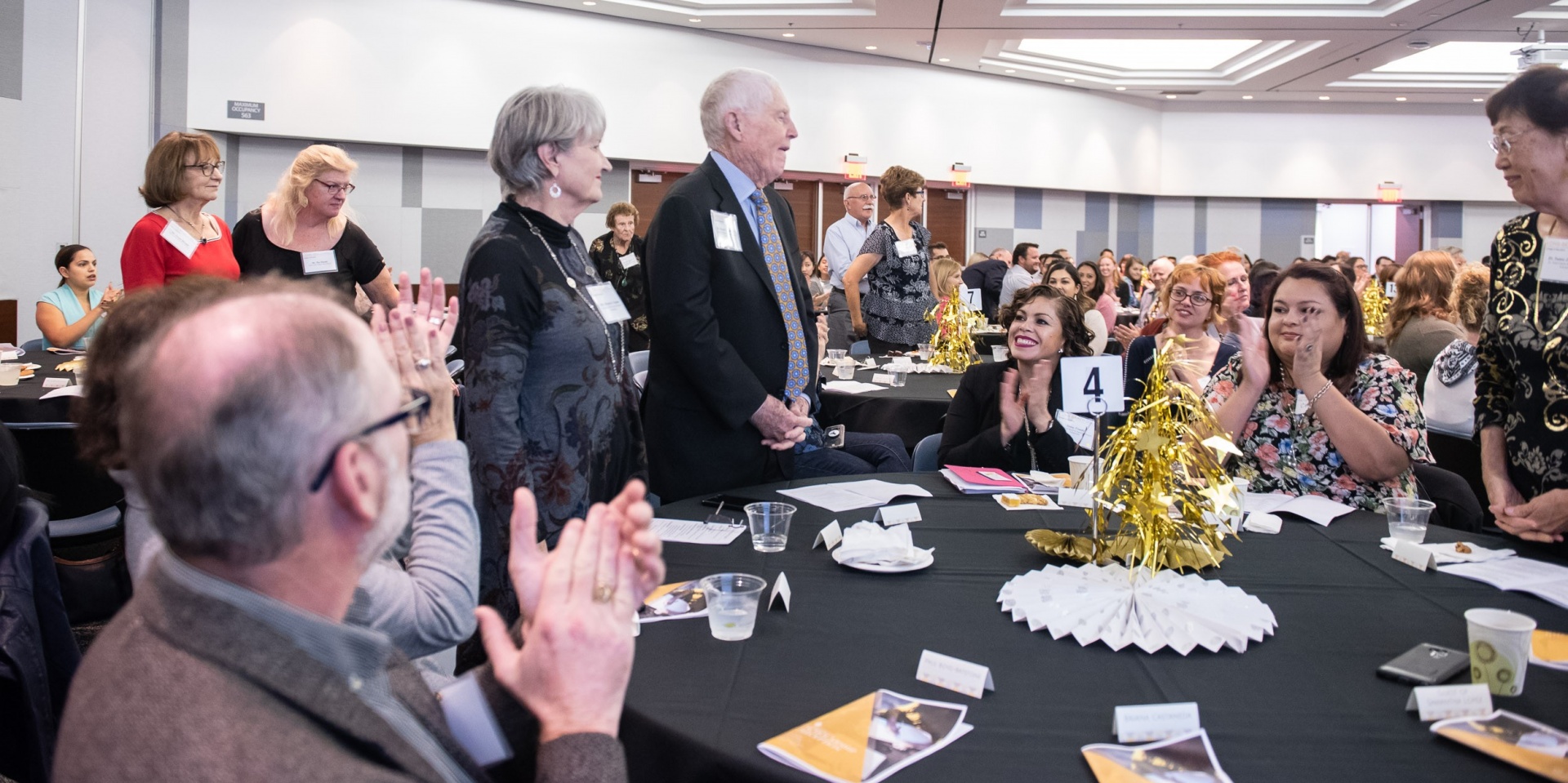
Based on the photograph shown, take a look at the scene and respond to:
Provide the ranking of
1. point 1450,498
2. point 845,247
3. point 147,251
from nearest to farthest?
point 1450,498 < point 147,251 < point 845,247

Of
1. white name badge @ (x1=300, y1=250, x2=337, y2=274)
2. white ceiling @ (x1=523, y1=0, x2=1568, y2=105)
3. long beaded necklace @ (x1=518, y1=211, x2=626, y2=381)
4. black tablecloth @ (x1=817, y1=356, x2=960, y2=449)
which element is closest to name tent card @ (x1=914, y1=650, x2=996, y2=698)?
long beaded necklace @ (x1=518, y1=211, x2=626, y2=381)

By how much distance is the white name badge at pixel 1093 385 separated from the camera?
9.45 ft

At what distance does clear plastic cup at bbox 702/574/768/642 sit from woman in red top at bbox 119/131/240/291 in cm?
346

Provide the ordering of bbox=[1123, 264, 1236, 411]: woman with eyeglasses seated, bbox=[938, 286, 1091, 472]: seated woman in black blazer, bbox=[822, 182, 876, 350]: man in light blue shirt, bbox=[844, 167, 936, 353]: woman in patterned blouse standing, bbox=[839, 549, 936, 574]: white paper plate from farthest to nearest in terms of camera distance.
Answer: bbox=[822, 182, 876, 350]: man in light blue shirt → bbox=[844, 167, 936, 353]: woman in patterned blouse standing → bbox=[1123, 264, 1236, 411]: woman with eyeglasses seated → bbox=[938, 286, 1091, 472]: seated woman in black blazer → bbox=[839, 549, 936, 574]: white paper plate

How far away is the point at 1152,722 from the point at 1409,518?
3.91 ft

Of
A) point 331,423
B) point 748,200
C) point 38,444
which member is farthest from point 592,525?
point 38,444

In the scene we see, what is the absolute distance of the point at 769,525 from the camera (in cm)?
197

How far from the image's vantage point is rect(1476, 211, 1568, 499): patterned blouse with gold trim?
7.63 ft

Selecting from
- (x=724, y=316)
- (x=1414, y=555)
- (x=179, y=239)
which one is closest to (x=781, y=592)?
(x=1414, y=555)

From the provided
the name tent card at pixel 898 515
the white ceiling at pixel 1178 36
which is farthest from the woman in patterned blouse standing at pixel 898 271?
the white ceiling at pixel 1178 36

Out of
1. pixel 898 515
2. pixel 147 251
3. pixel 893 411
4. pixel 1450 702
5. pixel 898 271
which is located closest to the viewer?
pixel 1450 702

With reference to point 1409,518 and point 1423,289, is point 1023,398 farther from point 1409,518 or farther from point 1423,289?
point 1423,289

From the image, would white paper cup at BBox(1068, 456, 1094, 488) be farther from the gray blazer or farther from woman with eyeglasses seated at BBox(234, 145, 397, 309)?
woman with eyeglasses seated at BBox(234, 145, 397, 309)

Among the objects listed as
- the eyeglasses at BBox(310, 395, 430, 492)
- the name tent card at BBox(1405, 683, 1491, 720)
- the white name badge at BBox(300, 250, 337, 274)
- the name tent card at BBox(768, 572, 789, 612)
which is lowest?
the name tent card at BBox(1405, 683, 1491, 720)
